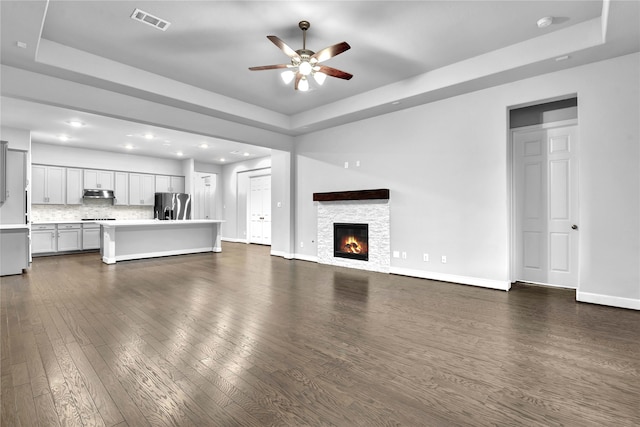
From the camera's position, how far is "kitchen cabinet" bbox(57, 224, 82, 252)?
842cm

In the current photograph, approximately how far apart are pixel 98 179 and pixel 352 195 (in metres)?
7.90

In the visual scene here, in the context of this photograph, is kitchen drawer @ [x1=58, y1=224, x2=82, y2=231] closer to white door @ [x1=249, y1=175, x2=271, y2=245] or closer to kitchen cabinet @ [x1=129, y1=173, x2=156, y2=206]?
kitchen cabinet @ [x1=129, y1=173, x2=156, y2=206]

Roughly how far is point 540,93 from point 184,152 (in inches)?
358

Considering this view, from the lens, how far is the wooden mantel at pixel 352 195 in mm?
5836

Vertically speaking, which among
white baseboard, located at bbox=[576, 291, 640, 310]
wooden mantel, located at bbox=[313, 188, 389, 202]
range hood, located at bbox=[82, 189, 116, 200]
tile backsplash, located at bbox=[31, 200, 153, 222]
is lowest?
white baseboard, located at bbox=[576, 291, 640, 310]

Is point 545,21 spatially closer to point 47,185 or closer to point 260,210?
point 260,210

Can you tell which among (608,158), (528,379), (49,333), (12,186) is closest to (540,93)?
(608,158)

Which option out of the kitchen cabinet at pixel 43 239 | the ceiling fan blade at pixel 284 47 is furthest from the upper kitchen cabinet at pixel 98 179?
the ceiling fan blade at pixel 284 47

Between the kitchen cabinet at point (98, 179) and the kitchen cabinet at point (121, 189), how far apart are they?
0.44ft

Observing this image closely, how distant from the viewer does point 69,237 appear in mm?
8562

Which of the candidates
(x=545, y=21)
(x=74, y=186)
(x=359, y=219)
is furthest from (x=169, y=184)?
(x=545, y=21)

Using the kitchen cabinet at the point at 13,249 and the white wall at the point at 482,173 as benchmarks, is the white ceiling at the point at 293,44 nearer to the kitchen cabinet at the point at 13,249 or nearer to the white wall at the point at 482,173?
the white wall at the point at 482,173

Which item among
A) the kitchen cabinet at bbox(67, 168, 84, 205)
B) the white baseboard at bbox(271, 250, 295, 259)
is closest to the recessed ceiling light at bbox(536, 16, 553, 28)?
the white baseboard at bbox(271, 250, 295, 259)

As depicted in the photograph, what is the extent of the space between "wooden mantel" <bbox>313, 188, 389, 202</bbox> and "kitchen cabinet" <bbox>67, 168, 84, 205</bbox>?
708 centimetres
